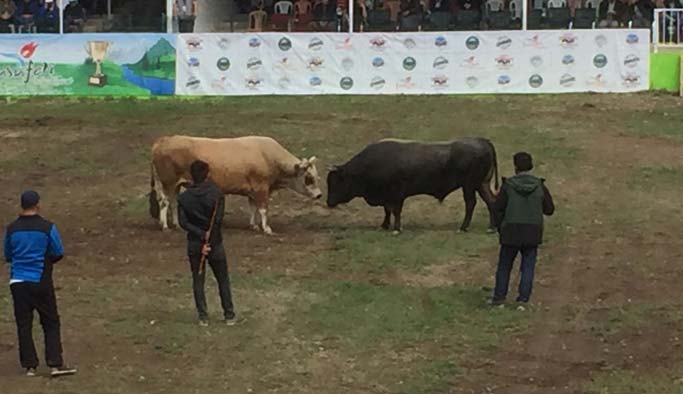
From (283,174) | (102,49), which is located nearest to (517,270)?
(283,174)

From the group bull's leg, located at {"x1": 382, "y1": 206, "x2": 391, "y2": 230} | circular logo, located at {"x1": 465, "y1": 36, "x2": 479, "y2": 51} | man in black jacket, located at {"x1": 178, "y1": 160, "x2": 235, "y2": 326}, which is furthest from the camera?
circular logo, located at {"x1": 465, "y1": 36, "x2": 479, "y2": 51}

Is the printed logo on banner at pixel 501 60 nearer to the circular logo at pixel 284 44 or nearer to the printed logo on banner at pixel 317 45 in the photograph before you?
the printed logo on banner at pixel 317 45

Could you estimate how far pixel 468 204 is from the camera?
65.2ft

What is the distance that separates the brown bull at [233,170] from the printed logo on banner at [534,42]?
43.0 feet

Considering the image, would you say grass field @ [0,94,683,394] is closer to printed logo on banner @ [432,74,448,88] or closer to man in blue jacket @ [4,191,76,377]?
man in blue jacket @ [4,191,76,377]

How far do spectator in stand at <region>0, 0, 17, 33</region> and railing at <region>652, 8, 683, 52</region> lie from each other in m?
17.2

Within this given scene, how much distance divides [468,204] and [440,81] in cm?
1266

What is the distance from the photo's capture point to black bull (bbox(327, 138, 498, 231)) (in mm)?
19750

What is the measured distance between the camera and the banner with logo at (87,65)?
32750 millimetres

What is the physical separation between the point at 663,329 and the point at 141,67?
825 inches

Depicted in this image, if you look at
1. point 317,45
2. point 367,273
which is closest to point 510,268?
point 367,273

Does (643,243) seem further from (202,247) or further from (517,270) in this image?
(202,247)

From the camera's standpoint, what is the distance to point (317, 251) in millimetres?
18438

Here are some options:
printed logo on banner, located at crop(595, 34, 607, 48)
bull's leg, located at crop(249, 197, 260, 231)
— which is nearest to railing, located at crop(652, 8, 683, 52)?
printed logo on banner, located at crop(595, 34, 607, 48)
